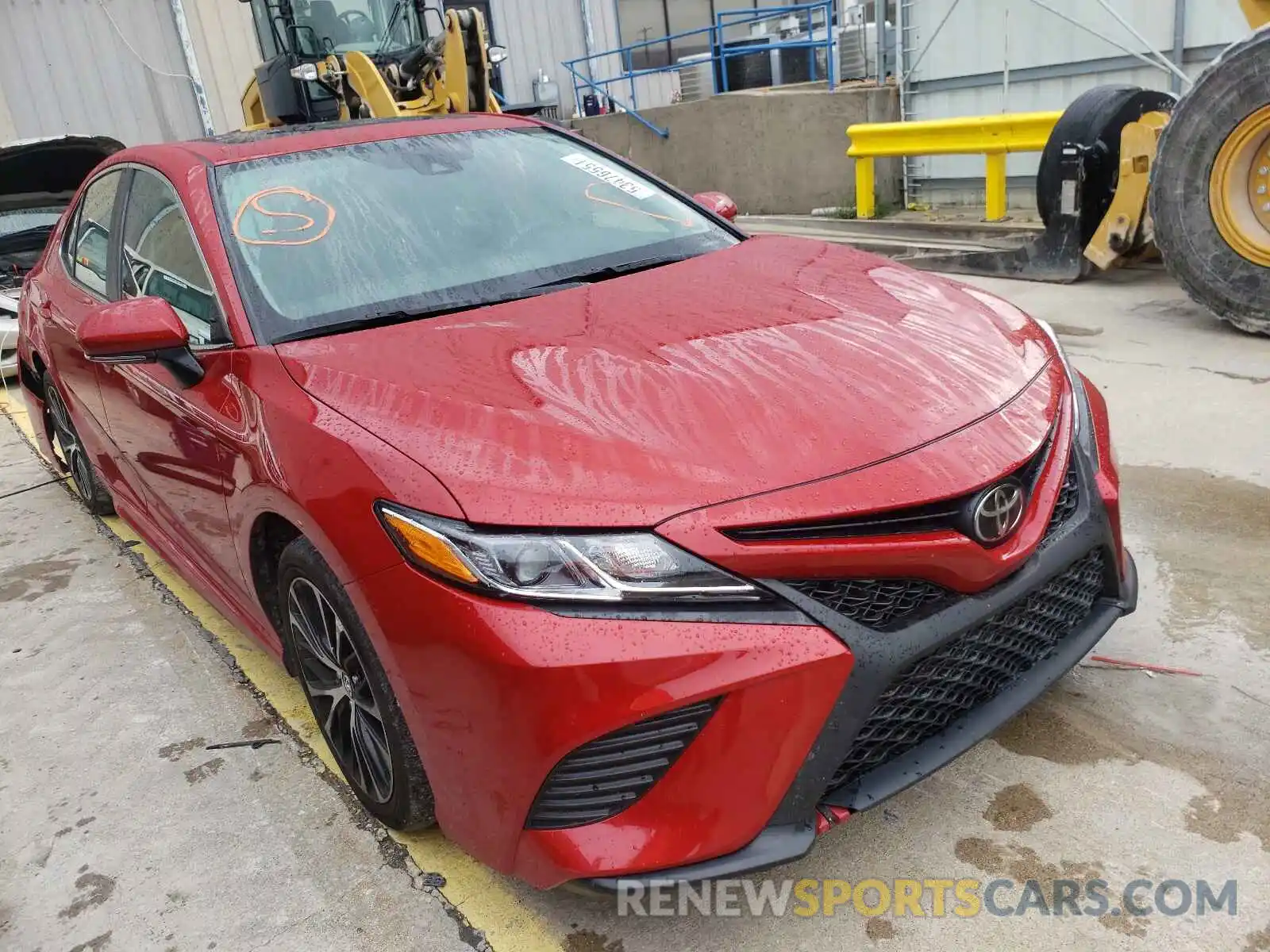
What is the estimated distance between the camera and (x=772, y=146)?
10414 mm

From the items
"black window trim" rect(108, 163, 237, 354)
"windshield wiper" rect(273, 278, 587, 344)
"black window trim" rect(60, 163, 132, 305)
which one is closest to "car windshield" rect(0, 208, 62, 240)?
"black window trim" rect(60, 163, 132, 305)

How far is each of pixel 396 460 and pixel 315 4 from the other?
899cm

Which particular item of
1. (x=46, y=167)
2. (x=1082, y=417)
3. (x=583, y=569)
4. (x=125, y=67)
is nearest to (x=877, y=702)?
(x=583, y=569)

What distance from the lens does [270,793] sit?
2416mm

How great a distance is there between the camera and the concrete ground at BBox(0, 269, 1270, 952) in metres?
1.89

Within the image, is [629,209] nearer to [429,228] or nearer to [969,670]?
[429,228]

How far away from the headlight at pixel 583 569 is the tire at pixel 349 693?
1.25 feet

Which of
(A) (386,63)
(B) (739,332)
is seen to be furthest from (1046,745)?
(A) (386,63)

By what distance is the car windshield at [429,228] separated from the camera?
242 centimetres

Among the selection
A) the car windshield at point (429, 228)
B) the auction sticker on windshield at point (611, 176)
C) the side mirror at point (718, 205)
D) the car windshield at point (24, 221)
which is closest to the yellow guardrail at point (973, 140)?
the side mirror at point (718, 205)

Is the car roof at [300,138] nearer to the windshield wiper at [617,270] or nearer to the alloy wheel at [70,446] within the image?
the windshield wiper at [617,270]

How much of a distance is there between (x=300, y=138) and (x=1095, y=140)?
183 inches

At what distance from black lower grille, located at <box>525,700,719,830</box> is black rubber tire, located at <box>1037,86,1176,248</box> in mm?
5279

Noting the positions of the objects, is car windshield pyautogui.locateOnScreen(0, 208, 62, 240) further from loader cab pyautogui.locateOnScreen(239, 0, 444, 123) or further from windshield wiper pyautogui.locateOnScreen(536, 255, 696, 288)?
windshield wiper pyautogui.locateOnScreen(536, 255, 696, 288)
